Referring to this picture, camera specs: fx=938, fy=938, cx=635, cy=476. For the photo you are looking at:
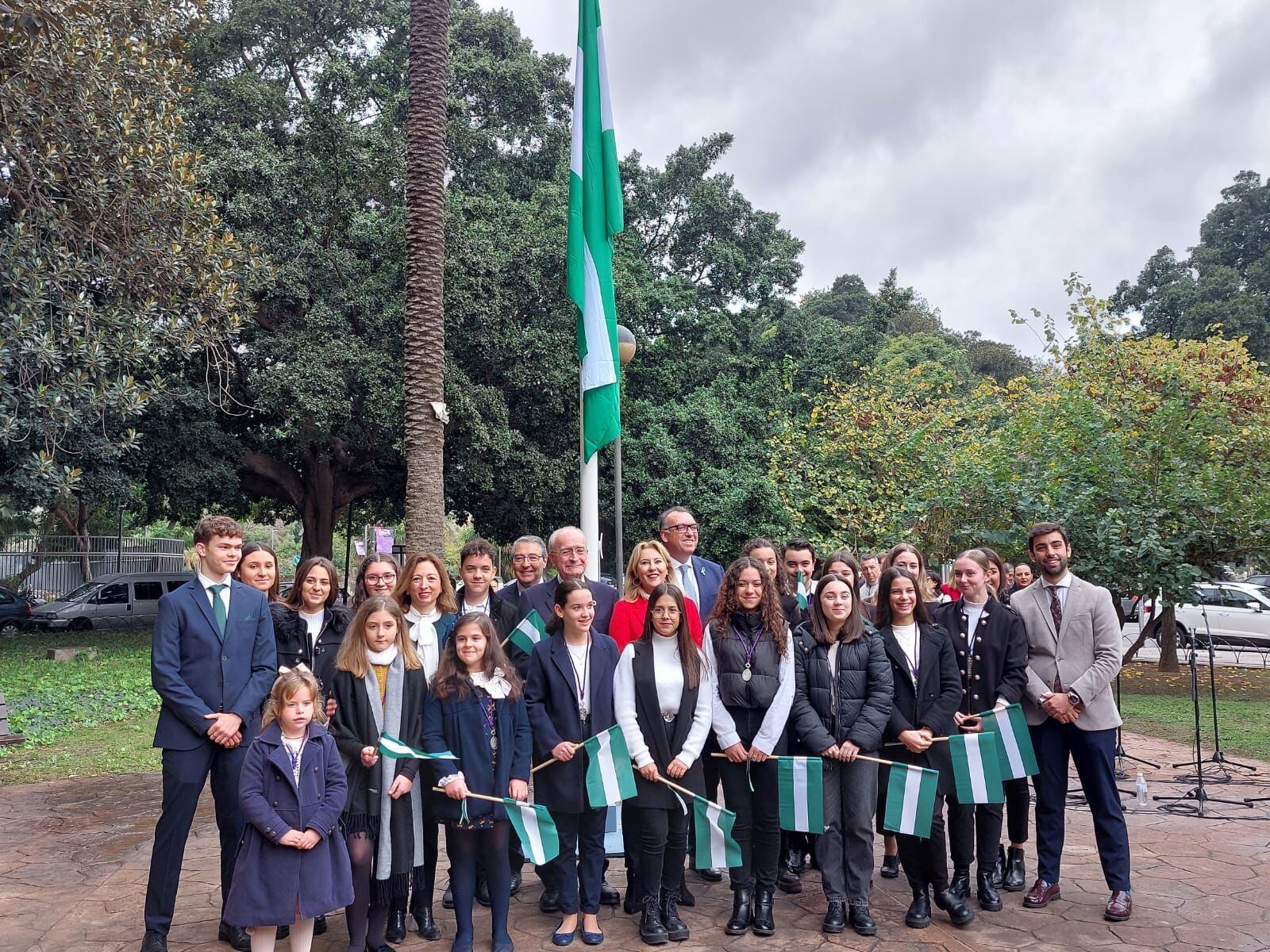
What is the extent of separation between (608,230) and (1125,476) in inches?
298

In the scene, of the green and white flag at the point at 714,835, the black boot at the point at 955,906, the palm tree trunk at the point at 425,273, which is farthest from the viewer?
the palm tree trunk at the point at 425,273

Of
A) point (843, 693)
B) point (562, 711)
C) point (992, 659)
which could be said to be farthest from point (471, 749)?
point (992, 659)

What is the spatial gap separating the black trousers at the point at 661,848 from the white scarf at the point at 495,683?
3.01ft

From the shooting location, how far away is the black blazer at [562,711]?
468 cm

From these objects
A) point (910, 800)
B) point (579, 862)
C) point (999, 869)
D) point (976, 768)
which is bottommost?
point (999, 869)

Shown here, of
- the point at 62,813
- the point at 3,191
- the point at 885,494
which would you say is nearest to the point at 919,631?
the point at 62,813

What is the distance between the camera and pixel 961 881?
494 cm

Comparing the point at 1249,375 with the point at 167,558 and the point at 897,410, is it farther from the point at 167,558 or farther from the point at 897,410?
the point at 167,558

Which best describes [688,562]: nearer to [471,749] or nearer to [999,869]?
[471,749]

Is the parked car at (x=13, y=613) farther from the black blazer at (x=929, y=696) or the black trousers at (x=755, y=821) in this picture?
the black blazer at (x=929, y=696)

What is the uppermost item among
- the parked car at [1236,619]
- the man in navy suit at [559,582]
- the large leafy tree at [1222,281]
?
the large leafy tree at [1222,281]

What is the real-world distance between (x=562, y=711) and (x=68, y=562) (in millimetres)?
28508

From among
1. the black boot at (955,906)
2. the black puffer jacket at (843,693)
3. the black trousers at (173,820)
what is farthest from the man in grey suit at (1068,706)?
the black trousers at (173,820)

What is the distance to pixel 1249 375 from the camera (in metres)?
17.0
